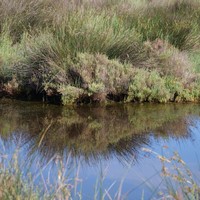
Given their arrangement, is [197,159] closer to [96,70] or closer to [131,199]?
[131,199]

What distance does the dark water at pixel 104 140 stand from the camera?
6060 mm

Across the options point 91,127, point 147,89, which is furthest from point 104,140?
point 147,89

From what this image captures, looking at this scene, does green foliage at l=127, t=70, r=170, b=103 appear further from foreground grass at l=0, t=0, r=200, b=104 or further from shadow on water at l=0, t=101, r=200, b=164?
shadow on water at l=0, t=101, r=200, b=164

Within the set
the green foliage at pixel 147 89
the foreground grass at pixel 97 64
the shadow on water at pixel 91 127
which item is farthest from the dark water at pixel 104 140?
the foreground grass at pixel 97 64

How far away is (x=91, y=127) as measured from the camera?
857cm

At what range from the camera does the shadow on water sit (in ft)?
24.0

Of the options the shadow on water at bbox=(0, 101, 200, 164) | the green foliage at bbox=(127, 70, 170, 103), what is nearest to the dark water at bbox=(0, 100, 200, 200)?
the shadow on water at bbox=(0, 101, 200, 164)

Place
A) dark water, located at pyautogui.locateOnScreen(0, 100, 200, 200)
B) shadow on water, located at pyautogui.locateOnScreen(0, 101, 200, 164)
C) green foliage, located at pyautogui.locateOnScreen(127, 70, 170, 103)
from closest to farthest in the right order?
dark water, located at pyautogui.locateOnScreen(0, 100, 200, 200), shadow on water, located at pyautogui.locateOnScreen(0, 101, 200, 164), green foliage, located at pyautogui.locateOnScreen(127, 70, 170, 103)

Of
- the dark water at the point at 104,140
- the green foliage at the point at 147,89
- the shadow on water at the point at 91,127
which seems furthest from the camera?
the green foliage at the point at 147,89

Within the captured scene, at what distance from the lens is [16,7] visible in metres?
13.5

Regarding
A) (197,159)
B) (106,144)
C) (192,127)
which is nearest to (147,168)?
(197,159)

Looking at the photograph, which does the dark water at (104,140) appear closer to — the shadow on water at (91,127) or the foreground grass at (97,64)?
the shadow on water at (91,127)

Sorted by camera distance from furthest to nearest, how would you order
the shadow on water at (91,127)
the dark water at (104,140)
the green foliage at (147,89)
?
the green foliage at (147,89) < the shadow on water at (91,127) < the dark water at (104,140)

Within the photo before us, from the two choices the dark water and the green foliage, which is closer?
the dark water
